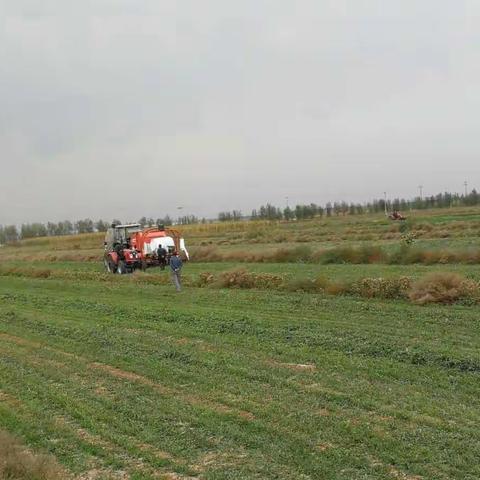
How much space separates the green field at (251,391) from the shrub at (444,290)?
509 mm

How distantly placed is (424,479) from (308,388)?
3087mm

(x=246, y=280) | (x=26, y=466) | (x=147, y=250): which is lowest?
(x=246, y=280)

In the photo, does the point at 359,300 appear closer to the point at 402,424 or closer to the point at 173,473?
the point at 402,424

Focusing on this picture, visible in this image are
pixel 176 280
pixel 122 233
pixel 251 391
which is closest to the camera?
pixel 251 391

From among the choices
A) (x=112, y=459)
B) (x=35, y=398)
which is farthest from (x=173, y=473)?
(x=35, y=398)

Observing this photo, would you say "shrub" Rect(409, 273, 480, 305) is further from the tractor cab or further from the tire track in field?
the tractor cab

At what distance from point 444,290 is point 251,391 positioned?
8.99 m

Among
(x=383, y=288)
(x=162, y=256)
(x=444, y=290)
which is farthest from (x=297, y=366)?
(x=162, y=256)

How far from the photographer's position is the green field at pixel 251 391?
592 cm

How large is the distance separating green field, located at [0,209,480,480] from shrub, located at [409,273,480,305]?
509mm

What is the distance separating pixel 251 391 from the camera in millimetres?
8266

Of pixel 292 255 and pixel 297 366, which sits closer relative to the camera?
pixel 297 366

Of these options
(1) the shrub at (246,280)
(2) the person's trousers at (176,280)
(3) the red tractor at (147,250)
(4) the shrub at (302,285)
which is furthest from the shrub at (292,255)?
(4) the shrub at (302,285)

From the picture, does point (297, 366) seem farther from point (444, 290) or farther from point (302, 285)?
point (302, 285)
